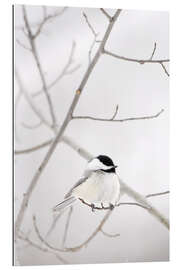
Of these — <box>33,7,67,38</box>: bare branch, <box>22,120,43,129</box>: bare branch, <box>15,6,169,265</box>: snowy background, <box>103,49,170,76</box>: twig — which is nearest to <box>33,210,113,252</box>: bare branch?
<box>15,6,169,265</box>: snowy background

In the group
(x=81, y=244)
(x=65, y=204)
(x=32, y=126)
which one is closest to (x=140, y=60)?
(x=32, y=126)

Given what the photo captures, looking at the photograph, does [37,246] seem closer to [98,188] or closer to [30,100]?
[98,188]

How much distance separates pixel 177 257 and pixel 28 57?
1.08 meters

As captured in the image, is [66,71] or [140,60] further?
[140,60]

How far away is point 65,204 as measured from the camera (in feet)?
7.80

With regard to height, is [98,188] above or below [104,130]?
below

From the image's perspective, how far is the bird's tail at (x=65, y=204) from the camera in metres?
2.37

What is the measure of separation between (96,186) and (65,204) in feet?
0.49

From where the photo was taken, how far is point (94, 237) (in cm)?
243

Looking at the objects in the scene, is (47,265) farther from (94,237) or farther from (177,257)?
(177,257)

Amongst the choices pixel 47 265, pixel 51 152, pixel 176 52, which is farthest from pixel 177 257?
pixel 176 52

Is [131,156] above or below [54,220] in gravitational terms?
above

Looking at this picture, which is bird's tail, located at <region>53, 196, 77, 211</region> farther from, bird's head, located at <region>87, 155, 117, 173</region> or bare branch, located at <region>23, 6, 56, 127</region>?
bare branch, located at <region>23, 6, 56, 127</region>

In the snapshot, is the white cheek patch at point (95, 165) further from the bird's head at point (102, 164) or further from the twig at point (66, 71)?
the twig at point (66, 71)
